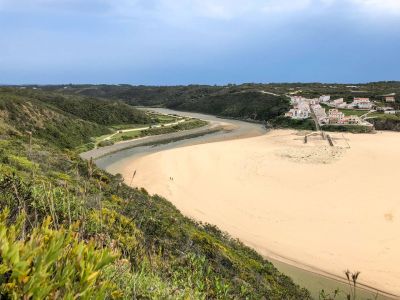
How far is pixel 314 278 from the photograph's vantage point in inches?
534

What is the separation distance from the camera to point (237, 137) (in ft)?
171

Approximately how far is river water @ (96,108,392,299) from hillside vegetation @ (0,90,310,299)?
154cm

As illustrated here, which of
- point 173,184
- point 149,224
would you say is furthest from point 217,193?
point 149,224

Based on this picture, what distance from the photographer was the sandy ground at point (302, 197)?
15.1 m

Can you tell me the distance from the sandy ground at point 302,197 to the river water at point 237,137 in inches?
20.8

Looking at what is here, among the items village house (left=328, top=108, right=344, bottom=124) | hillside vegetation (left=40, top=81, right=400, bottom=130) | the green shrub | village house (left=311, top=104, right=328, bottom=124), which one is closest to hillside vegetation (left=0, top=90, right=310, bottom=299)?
the green shrub

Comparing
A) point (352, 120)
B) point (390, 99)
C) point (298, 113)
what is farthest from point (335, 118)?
point (390, 99)

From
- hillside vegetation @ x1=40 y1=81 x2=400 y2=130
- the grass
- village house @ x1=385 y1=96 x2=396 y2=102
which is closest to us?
the grass

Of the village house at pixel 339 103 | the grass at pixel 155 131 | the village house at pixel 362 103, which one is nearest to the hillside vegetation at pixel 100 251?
the grass at pixel 155 131

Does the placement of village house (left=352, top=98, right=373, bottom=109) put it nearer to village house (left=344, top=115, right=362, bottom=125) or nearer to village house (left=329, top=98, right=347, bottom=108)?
village house (left=329, top=98, right=347, bottom=108)

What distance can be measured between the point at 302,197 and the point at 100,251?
20.1 m

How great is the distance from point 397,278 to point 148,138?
41151mm

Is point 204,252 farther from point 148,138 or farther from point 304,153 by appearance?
point 148,138

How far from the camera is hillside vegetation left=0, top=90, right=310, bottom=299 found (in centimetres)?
281
